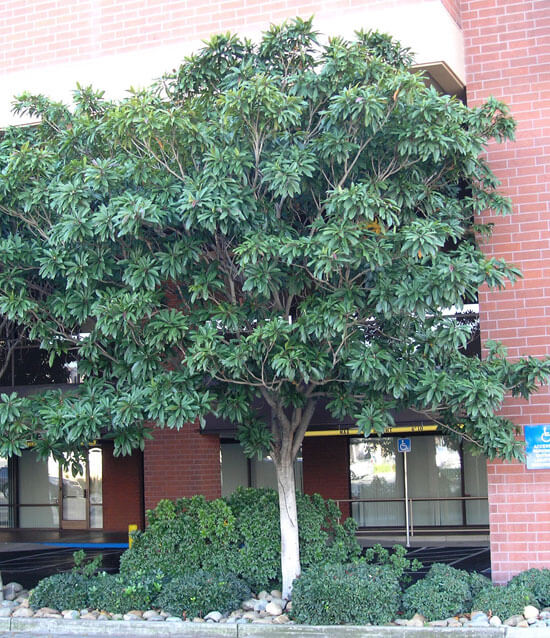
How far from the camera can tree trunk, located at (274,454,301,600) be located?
10.7 meters

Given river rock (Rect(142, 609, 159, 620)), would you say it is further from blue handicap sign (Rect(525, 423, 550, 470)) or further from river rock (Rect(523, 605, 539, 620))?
blue handicap sign (Rect(525, 423, 550, 470))

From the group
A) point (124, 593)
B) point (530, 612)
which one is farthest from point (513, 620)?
point (124, 593)

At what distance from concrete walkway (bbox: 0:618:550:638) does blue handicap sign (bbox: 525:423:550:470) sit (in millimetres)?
2335

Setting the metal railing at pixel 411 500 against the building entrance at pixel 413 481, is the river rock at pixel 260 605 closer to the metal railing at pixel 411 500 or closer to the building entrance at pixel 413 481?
the metal railing at pixel 411 500

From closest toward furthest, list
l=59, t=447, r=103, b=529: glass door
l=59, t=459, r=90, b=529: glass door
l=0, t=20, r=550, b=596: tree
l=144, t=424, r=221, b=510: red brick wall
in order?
l=0, t=20, r=550, b=596: tree, l=144, t=424, r=221, b=510: red brick wall, l=59, t=447, r=103, b=529: glass door, l=59, t=459, r=90, b=529: glass door

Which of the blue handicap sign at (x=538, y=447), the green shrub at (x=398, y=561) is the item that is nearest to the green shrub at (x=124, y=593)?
the green shrub at (x=398, y=561)

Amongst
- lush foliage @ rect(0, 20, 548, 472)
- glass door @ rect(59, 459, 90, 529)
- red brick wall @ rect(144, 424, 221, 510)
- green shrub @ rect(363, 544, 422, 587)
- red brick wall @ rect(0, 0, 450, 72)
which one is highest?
red brick wall @ rect(0, 0, 450, 72)

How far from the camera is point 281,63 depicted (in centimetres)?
981

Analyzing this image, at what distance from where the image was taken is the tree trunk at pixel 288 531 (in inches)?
420

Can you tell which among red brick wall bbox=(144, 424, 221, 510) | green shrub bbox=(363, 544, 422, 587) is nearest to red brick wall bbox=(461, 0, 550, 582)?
green shrub bbox=(363, 544, 422, 587)

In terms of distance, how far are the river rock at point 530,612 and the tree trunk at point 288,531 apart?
270 centimetres

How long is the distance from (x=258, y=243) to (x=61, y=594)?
5329 mm

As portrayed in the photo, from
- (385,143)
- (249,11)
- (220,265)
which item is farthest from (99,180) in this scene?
(249,11)

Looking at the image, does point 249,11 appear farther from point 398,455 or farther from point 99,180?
point 398,455
